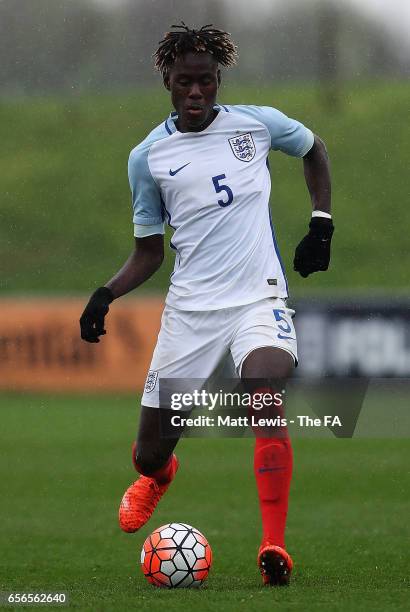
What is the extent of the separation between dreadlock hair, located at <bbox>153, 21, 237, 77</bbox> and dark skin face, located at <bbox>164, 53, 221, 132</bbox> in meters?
0.03

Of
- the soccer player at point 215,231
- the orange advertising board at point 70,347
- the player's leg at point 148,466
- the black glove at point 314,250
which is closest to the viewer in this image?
the soccer player at point 215,231

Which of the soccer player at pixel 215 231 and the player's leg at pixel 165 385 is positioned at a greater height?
the soccer player at pixel 215 231

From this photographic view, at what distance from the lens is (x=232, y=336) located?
5453mm

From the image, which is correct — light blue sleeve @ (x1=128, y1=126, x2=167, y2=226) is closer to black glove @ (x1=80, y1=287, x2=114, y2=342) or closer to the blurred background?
black glove @ (x1=80, y1=287, x2=114, y2=342)

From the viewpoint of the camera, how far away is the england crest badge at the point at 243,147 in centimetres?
562

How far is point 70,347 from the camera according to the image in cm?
1833

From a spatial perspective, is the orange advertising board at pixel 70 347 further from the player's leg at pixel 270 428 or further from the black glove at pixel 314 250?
the player's leg at pixel 270 428

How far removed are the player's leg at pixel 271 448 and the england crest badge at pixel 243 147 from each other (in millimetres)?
898

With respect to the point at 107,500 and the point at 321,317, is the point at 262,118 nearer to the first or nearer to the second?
the point at 107,500

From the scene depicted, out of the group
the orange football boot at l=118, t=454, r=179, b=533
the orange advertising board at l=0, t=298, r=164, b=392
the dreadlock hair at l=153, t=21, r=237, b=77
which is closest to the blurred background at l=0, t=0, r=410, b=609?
the orange advertising board at l=0, t=298, r=164, b=392

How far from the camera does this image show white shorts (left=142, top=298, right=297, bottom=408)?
17.5 feet

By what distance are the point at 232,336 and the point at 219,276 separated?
26 centimetres

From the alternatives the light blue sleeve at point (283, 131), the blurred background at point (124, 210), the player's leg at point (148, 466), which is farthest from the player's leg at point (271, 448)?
the blurred background at point (124, 210)

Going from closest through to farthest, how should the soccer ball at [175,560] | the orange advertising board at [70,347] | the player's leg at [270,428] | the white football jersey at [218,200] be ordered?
the player's leg at [270,428], the soccer ball at [175,560], the white football jersey at [218,200], the orange advertising board at [70,347]
